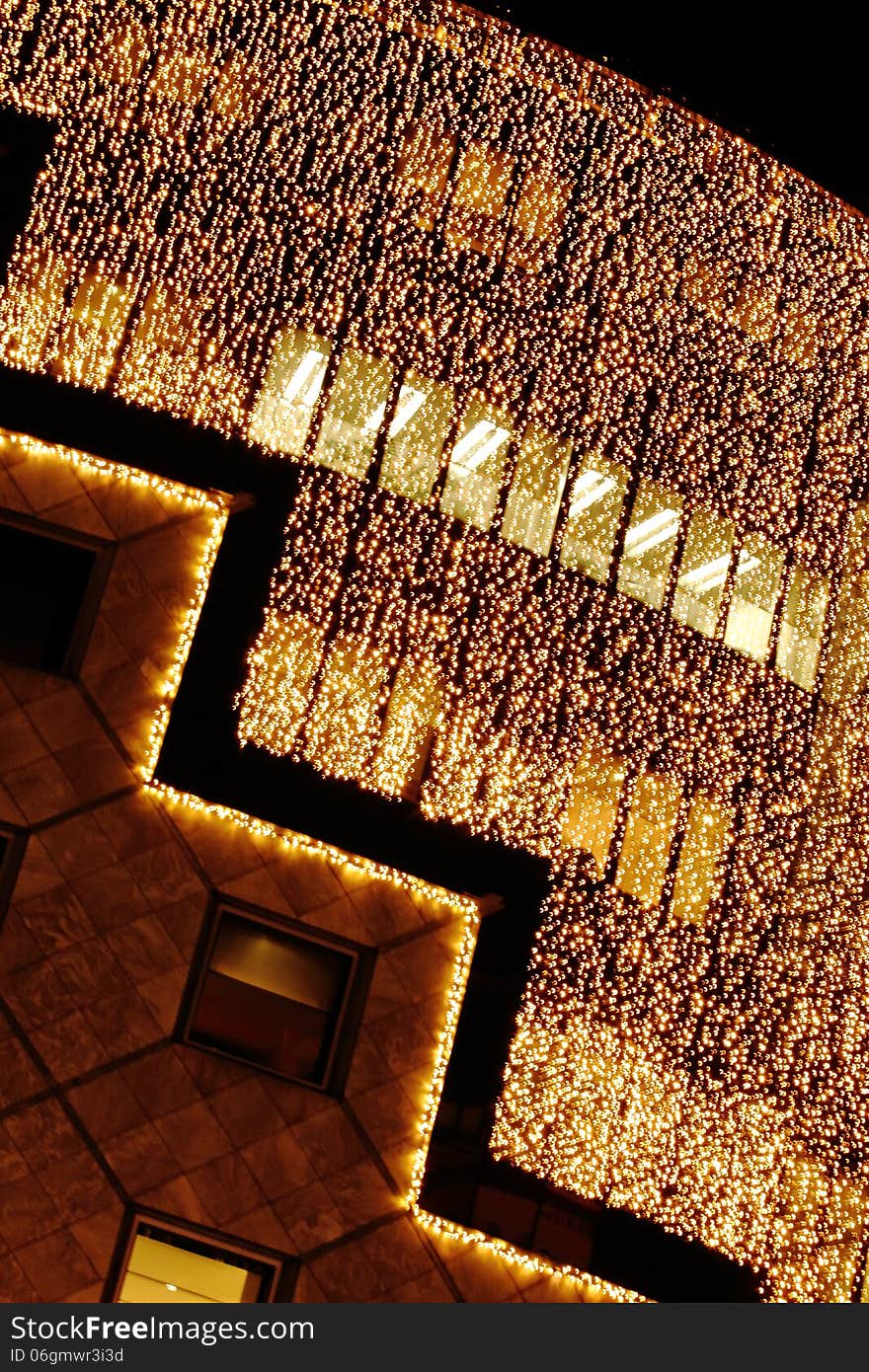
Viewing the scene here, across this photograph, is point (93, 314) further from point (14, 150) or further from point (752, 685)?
point (752, 685)

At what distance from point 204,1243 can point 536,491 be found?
859cm

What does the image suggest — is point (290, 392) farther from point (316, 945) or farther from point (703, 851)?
point (703, 851)

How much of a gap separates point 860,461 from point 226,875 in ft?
33.1

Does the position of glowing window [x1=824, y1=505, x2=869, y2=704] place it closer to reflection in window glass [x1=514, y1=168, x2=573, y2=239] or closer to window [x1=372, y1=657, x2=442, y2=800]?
reflection in window glass [x1=514, y1=168, x2=573, y2=239]

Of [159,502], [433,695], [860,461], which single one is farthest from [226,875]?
[860,461]

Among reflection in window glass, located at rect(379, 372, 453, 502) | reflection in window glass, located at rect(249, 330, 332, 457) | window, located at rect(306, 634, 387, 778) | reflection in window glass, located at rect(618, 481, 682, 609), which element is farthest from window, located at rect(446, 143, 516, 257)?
window, located at rect(306, 634, 387, 778)

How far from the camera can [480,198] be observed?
15.9 metres

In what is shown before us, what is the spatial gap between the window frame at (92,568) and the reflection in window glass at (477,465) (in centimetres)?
483

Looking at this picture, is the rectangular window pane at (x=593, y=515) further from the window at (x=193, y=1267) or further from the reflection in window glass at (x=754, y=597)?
the window at (x=193, y=1267)

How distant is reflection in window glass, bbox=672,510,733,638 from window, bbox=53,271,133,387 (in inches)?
265

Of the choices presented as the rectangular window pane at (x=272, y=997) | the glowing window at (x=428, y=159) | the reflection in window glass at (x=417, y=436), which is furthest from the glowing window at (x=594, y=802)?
the glowing window at (x=428, y=159)

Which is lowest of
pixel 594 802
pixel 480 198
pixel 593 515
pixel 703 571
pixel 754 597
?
pixel 594 802

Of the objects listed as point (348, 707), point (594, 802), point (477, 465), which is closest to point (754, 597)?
point (594, 802)

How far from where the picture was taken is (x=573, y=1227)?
14.1 meters
